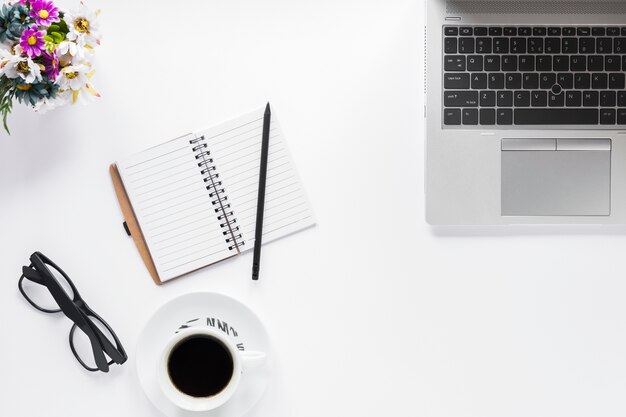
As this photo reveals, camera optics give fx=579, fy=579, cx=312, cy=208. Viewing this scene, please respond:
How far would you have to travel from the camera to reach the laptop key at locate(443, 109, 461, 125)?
81cm

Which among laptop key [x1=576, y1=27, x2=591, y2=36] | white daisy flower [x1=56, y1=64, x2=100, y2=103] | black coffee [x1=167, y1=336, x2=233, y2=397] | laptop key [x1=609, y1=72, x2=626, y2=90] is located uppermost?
laptop key [x1=576, y1=27, x2=591, y2=36]

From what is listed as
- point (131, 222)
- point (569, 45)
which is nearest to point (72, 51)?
point (131, 222)

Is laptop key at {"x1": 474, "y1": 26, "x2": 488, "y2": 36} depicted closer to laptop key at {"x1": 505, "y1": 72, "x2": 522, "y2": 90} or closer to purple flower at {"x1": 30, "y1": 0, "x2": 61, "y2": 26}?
laptop key at {"x1": 505, "y1": 72, "x2": 522, "y2": 90}

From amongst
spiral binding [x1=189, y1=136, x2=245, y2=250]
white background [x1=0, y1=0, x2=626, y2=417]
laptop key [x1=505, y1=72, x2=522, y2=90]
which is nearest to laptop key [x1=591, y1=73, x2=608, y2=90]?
laptop key [x1=505, y1=72, x2=522, y2=90]

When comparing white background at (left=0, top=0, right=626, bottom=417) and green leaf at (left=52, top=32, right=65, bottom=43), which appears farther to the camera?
white background at (left=0, top=0, right=626, bottom=417)

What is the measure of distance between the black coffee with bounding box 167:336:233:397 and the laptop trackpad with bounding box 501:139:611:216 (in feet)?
1.47

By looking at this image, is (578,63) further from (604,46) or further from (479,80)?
(479,80)

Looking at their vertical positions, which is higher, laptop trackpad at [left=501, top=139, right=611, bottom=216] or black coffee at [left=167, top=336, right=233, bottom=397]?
laptop trackpad at [left=501, top=139, right=611, bottom=216]

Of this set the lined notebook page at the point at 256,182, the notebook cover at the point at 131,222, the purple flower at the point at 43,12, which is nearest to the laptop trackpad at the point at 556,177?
the lined notebook page at the point at 256,182

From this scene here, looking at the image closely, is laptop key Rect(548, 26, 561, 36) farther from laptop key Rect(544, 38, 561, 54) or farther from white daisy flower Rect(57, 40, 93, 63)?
white daisy flower Rect(57, 40, 93, 63)

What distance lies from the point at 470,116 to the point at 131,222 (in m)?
0.51

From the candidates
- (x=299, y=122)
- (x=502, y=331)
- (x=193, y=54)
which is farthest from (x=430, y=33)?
(x=502, y=331)

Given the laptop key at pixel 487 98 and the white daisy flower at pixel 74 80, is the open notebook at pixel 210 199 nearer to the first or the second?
the white daisy flower at pixel 74 80

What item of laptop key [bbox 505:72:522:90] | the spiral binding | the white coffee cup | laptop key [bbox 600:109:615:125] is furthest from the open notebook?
laptop key [bbox 600:109:615:125]
